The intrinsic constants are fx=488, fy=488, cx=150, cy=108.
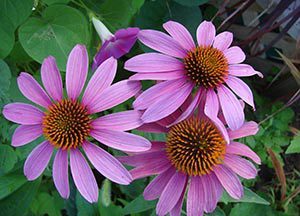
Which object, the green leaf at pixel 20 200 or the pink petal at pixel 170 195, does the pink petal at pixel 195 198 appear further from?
the green leaf at pixel 20 200

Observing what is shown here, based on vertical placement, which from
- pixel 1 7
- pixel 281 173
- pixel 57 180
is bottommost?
pixel 281 173

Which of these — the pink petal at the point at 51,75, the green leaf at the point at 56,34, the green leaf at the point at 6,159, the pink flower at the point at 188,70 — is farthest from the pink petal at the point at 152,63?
the green leaf at the point at 6,159

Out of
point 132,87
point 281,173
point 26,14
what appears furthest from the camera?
point 281,173

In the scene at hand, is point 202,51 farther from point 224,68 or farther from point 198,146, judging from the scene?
point 198,146

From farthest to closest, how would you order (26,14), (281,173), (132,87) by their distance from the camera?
(281,173), (26,14), (132,87)

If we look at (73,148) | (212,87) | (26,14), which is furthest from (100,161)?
(26,14)

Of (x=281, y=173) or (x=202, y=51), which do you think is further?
(x=281, y=173)
